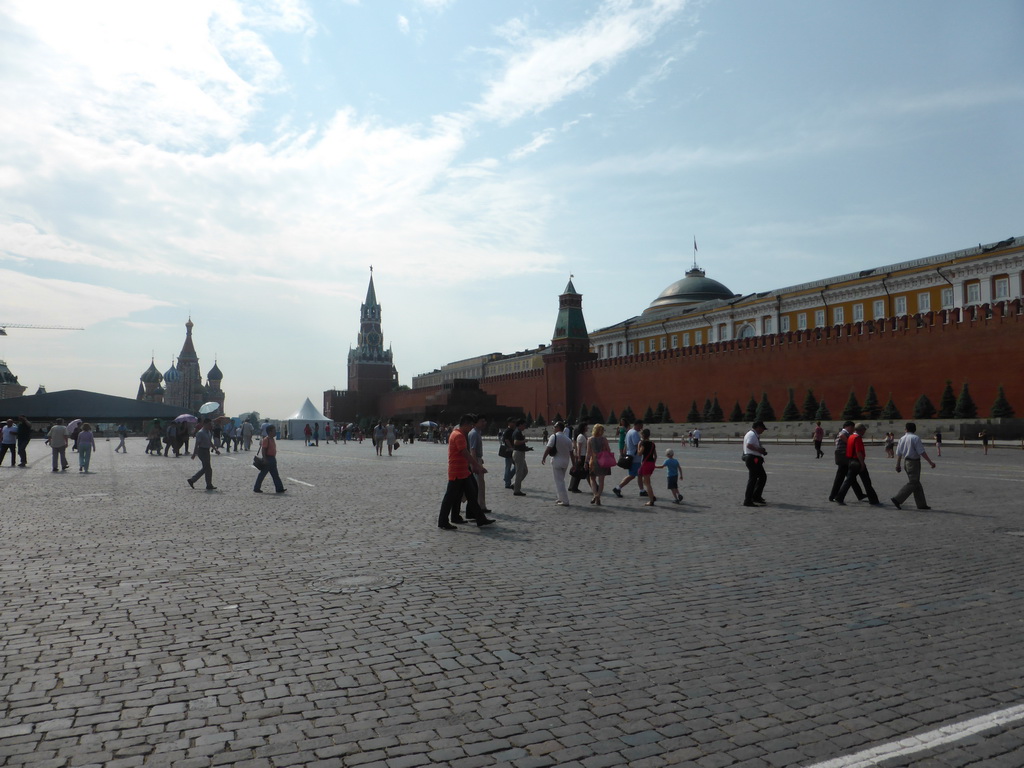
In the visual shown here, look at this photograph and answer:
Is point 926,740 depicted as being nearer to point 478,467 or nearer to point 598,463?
point 478,467

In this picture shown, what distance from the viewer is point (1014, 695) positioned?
340 centimetres

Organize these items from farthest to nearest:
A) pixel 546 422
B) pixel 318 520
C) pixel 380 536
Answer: pixel 546 422
pixel 318 520
pixel 380 536

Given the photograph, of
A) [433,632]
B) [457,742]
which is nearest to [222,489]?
[433,632]

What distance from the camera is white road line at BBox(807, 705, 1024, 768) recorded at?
9.12ft

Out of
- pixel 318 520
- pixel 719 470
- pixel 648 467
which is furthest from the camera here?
pixel 719 470

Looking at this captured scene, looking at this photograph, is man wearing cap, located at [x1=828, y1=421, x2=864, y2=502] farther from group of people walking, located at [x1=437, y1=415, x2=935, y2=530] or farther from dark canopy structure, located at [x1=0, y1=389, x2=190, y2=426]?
dark canopy structure, located at [x1=0, y1=389, x2=190, y2=426]

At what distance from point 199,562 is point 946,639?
5.44 metres

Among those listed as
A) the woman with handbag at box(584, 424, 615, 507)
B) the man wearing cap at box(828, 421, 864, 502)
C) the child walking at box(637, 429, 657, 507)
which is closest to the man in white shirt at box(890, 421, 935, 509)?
the man wearing cap at box(828, 421, 864, 502)

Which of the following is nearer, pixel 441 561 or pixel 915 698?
pixel 915 698

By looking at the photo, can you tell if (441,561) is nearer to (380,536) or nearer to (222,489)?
(380,536)

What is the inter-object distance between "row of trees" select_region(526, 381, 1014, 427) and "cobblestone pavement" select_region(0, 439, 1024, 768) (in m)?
18.1

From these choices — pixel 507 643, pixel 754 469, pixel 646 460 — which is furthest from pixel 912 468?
pixel 507 643

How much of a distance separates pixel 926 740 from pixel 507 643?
2.00 meters

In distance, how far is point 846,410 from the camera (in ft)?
121
